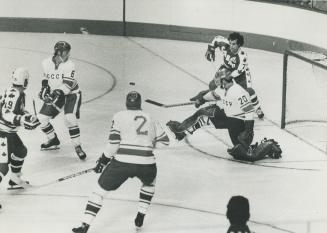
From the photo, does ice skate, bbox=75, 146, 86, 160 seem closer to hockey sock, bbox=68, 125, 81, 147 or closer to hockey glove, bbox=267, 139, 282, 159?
hockey sock, bbox=68, 125, 81, 147

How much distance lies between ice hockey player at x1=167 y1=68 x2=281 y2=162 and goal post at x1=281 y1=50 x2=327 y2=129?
4.32 feet

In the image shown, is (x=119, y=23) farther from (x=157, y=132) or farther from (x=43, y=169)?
(x=157, y=132)

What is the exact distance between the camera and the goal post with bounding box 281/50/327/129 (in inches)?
432

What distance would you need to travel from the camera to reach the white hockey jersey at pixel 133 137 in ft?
23.6

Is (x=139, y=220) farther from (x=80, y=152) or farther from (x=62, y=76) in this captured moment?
(x=62, y=76)

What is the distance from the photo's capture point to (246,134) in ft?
31.0

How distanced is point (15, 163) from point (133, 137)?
173 cm

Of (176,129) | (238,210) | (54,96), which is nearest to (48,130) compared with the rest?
(54,96)

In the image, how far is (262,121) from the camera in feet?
37.2

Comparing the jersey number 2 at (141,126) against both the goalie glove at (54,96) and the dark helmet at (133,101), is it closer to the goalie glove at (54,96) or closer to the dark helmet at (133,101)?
the dark helmet at (133,101)

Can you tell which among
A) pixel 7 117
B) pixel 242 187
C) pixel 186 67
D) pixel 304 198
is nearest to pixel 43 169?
pixel 7 117

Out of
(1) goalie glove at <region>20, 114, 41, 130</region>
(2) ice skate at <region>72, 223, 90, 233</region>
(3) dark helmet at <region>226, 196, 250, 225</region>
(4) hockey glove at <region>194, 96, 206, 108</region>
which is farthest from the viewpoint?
(4) hockey glove at <region>194, 96, 206, 108</region>

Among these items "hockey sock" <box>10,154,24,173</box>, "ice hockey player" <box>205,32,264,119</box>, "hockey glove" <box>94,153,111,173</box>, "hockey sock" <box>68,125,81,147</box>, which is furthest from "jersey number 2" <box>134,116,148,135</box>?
"ice hockey player" <box>205,32,264,119</box>

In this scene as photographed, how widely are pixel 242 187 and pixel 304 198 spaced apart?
663mm
